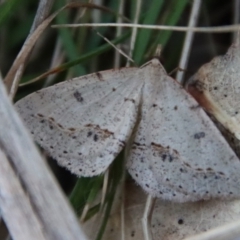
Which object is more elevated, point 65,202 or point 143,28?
point 143,28

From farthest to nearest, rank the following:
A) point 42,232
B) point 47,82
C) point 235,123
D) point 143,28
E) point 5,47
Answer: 1. point 5,47
2. point 47,82
3. point 143,28
4. point 235,123
5. point 42,232

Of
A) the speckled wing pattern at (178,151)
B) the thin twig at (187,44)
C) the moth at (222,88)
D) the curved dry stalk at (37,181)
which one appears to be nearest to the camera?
the curved dry stalk at (37,181)

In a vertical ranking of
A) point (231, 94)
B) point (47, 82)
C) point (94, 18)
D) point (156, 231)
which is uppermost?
point (94, 18)

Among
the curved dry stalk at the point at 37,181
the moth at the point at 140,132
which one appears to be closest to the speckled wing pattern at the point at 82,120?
the moth at the point at 140,132

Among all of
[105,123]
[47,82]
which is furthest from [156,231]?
[47,82]

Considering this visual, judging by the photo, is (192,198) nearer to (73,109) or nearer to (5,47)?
(73,109)

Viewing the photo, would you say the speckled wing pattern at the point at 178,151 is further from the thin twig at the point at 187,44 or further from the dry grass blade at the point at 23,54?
the dry grass blade at the point at 23,54

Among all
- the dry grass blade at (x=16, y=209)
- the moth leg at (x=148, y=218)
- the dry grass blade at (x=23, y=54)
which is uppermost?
the dry grass blade at (x=23, y=54)

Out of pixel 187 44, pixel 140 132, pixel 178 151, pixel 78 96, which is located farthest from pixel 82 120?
pixel 187 44
